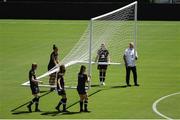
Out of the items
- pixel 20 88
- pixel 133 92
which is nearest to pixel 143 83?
pixel 133 92

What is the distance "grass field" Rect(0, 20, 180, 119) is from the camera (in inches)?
975

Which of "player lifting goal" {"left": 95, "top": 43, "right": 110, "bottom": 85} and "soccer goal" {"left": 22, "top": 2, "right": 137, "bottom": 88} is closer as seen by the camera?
"player lifting goal" {"left": 95, "top": 43, "right": 110, "bottom": 85}

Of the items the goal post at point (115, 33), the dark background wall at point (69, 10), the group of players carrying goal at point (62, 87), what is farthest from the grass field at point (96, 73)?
the dark background wall at point (69, 10)

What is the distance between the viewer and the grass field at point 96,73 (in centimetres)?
2477

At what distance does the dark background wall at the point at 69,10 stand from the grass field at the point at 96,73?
8.58 feet

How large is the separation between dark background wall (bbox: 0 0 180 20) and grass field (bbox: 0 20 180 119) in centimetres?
262

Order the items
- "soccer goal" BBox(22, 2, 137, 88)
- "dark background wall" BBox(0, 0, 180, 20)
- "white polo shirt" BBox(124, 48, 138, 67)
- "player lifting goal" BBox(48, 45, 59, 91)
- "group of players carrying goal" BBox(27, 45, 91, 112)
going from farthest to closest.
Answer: "dark background wall" BBox(0, 0, 180, 20) < "soccer goal" BBox(22, 2, 137, 88) < "white polo shirt" BBox(124, 48, 138, 67) < "player lifting goal" BBox(48, 45, 59, 91) < "group of players carrying goal" BBox(27, 45, 91, 112)

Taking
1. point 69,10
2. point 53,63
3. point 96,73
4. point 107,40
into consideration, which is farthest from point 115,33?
point 69,10

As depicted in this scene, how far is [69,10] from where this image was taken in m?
60.6

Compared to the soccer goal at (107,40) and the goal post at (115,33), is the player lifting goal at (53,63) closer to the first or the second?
the soccer goal at (107,40)

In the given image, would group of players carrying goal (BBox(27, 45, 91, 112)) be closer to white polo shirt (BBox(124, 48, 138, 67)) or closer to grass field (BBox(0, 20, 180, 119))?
grass field (BBox(0, 20, 180, 119))

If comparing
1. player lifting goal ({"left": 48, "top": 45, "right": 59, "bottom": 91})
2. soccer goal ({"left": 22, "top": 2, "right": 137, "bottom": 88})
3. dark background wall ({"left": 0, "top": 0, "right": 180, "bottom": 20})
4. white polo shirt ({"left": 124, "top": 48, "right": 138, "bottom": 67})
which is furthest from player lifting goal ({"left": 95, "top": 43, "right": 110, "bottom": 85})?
dark background wall ({"left": 0, "top": 0, "right": 180, "bottom": 20})

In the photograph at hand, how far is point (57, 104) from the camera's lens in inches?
1016

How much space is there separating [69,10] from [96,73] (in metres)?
27.9
